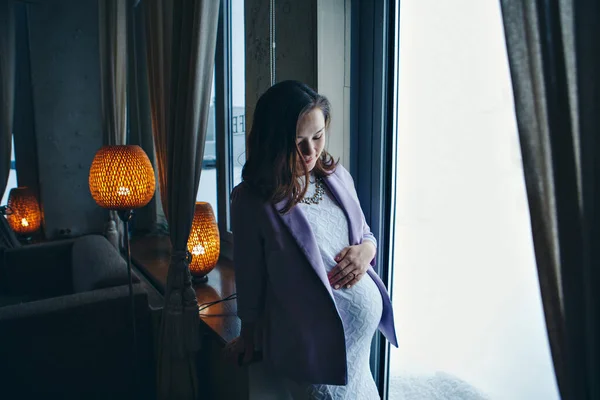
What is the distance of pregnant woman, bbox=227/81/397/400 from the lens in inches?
37.1

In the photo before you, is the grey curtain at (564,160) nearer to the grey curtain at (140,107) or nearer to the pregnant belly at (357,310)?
the pregnant belly at (357,310)

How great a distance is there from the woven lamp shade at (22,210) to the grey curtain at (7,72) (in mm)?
462

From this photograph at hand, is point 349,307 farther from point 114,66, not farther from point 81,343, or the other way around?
point 114,66

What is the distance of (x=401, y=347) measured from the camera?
134 cm

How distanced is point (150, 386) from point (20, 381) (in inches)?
18.5

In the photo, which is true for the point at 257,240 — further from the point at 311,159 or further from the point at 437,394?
the point at 437,394

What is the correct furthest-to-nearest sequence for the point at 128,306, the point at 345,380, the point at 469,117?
the point at 128,306
the point at 469,117
the point at 345,380

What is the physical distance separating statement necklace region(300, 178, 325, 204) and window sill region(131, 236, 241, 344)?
1.79 feet

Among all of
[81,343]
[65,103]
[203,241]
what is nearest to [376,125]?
[203,241]

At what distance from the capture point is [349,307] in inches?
39.2

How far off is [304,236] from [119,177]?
44.8 inches

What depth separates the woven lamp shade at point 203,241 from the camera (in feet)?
5.75

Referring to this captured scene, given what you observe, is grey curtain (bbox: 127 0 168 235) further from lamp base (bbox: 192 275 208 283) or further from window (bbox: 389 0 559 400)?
window (bbox: 389 0 559 400)

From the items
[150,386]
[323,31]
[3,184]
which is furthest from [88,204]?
[323,31]
